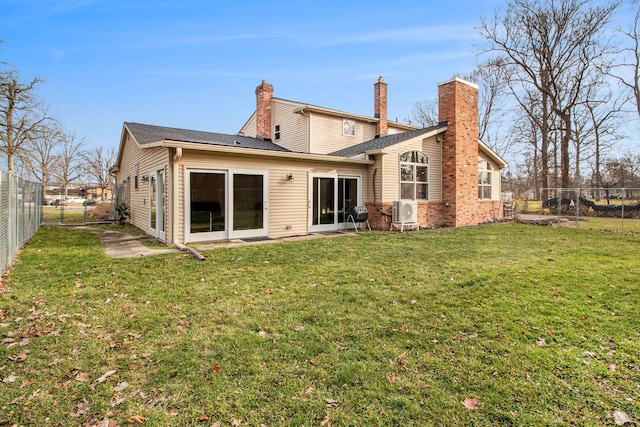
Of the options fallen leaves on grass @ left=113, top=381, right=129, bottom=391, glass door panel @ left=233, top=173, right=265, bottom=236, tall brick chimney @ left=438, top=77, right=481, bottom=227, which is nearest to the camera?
fallen leaves on grass @ left=113, top=381, right=129, bottom=391

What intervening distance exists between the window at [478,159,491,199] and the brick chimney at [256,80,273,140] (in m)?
10.3

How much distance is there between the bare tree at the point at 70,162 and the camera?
1400 inches

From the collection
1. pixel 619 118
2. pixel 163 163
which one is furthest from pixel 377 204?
pixel 619 118

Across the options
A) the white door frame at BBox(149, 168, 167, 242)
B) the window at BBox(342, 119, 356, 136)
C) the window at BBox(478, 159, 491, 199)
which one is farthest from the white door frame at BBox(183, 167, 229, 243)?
the window at BBox(478, 159, 491, 199)

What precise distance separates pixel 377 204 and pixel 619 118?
21.3 meters

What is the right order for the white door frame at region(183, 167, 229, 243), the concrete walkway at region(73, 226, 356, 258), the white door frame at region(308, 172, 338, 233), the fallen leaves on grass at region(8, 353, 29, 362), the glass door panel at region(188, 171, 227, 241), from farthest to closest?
the white door frame at region(308, 172, 338, 233), the glass door panel at region(188, 171, 227, 241), the white door frame at region(183, 167, 229, 243), the concrete walkway at region(73, 226, 356, 258), the fallen leaves on grass at region(8, 353, 29, 362)

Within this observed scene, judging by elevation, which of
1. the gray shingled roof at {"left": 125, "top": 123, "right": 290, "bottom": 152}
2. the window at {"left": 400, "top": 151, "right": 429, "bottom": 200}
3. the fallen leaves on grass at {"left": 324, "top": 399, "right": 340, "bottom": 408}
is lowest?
the fallen leaves on grass at {"left": 324, "top": 399, "right": 340, "bottom": 408}

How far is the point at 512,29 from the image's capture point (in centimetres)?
2122

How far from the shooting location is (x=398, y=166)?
1231cm

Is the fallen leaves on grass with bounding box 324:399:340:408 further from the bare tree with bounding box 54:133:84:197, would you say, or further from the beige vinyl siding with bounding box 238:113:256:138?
the bare tree with bounding box 54:133:84:197

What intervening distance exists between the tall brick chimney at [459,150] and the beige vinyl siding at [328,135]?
13.7 ft

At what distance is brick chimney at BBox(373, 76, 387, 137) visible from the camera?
54.7 feet

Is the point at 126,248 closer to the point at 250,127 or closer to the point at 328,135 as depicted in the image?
the point at 328,135

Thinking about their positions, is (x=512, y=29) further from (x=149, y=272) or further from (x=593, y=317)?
(x=149, y=272)
